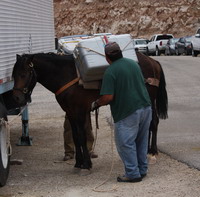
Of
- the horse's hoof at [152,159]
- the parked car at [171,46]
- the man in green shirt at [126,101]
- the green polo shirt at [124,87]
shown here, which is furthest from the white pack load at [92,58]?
the parked car at [171,46]

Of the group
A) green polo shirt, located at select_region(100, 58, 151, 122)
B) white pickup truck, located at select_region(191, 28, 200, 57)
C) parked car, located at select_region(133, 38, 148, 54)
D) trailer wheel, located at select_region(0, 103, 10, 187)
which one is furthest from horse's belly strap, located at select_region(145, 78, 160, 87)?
parked car, located at select_region(133, 38, 148, 54)

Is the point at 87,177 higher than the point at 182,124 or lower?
higher

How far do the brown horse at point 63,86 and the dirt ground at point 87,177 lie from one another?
45 cm

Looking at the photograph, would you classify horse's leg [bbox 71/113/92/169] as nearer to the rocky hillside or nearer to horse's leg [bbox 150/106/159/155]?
horse's leg [bbox 150/106/159/155]

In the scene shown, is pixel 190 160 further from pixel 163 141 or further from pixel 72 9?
pixel 72 9

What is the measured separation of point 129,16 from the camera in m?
69.2

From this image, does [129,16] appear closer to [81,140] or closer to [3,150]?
[81,140]

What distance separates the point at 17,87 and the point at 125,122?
1850mm

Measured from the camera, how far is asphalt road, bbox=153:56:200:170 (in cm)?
998

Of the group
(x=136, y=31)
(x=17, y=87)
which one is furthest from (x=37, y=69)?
(x=136, y=31)

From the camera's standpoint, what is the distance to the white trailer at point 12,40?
27.1 feet

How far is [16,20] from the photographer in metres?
9.98

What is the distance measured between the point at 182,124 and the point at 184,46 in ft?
99.3

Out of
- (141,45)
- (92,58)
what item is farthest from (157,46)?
(92,58)
